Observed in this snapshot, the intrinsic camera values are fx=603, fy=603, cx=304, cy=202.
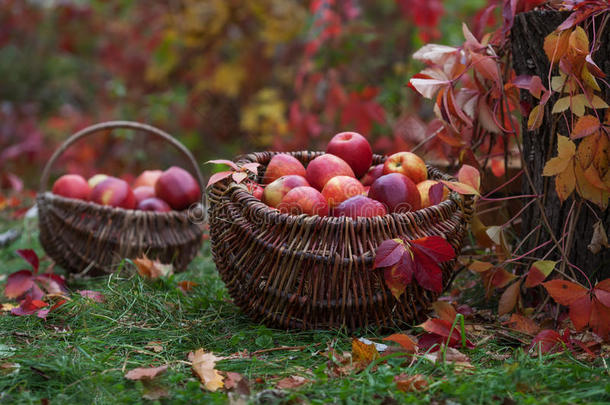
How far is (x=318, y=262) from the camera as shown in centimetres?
168

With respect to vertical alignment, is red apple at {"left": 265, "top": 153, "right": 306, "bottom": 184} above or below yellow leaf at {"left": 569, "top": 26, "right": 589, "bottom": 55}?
below

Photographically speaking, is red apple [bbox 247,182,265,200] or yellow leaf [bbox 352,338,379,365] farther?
red apple [bbox 247,182,265,200]

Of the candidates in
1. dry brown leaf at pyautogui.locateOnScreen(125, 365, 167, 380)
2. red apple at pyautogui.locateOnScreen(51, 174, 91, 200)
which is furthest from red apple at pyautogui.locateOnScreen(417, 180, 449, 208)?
red apple at pyautogui.locateOnScreen(51, 174, 91, 200)

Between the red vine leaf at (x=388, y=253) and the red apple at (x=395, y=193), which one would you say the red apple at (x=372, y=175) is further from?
the red vine leaf at (x=388, y=253)

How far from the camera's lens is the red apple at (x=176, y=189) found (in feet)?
8.47

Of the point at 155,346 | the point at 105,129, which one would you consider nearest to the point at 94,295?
the point at 155,346

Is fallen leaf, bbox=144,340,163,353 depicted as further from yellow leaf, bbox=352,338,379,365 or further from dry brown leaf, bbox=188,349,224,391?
yellow leaf, bbox=352,338,379,365

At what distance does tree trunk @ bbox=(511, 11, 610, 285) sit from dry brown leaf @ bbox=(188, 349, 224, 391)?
1161 mm

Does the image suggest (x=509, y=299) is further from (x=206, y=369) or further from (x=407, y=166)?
(x=206, y=369)

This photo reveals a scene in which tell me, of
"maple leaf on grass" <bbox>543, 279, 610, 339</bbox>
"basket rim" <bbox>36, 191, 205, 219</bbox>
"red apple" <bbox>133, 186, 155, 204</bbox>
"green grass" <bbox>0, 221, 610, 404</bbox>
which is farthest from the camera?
"red apple" <bbox>133, 186, 155, 204</bbox>

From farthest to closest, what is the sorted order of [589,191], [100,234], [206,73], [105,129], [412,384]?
1. [206,73]
2. [105,129]
3. [100,234]
4. [589,191]
5. [412,384]

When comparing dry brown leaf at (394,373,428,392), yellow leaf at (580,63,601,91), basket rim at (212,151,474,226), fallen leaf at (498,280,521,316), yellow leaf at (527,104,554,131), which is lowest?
fallen leaf at (498,280,521,316)

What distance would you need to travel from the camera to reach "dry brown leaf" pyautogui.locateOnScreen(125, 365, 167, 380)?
4.79ft

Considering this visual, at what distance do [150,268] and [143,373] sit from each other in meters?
0.85
